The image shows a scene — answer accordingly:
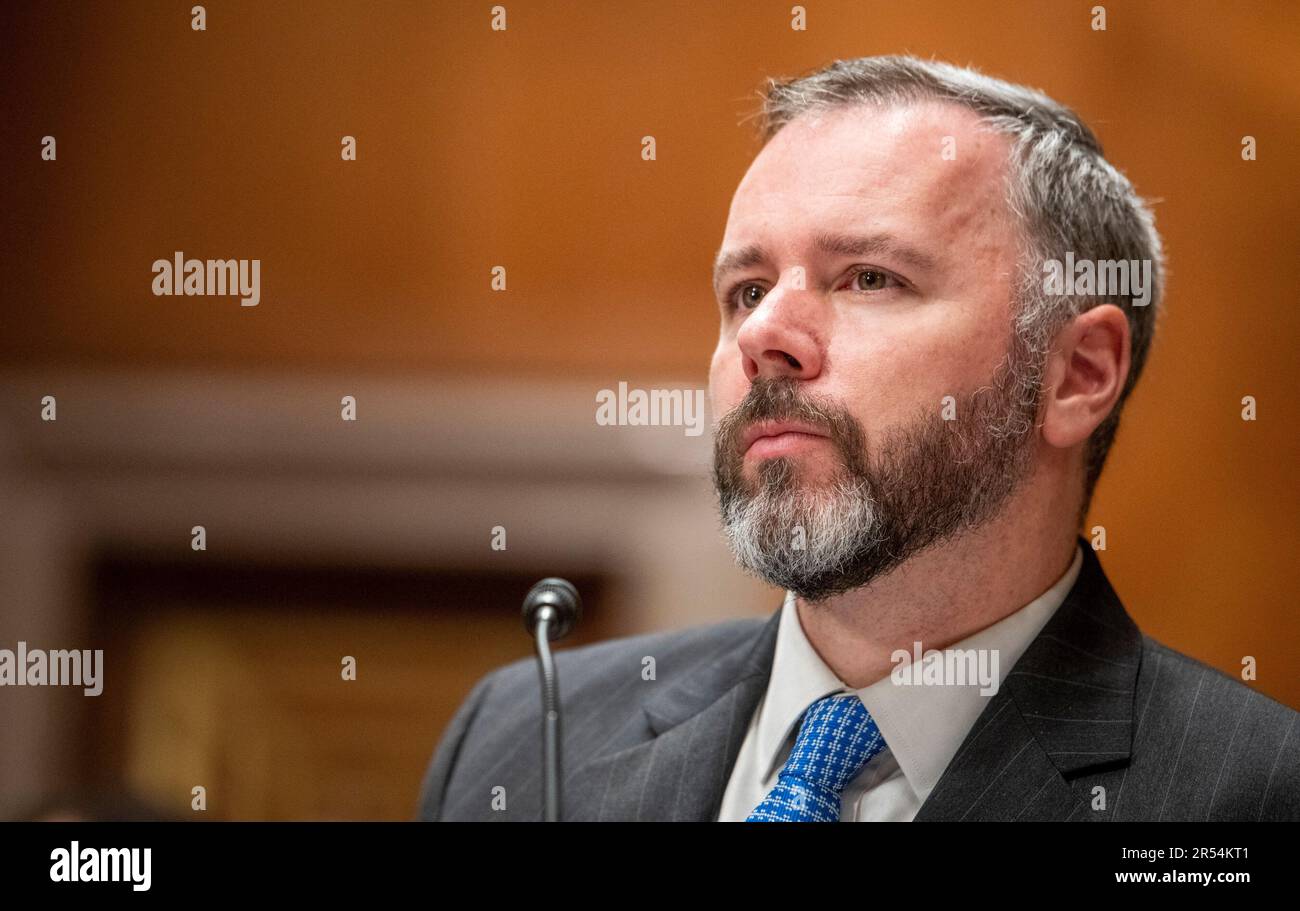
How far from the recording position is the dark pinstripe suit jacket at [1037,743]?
1.64 m

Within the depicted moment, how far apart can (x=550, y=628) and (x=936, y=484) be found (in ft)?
1.97

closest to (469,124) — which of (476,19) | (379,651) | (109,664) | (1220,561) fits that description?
(476,19)

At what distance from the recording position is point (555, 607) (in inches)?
70.7

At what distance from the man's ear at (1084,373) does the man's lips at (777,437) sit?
350 mm

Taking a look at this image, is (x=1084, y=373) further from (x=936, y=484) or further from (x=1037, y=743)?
(x=1037, y=743)

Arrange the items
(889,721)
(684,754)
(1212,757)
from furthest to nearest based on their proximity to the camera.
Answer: (684,754), (889,721), (1212,757)

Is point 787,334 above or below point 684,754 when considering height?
above

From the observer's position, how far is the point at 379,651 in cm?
195

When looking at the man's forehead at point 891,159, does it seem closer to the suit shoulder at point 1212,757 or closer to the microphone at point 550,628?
the microphone at point 550,628

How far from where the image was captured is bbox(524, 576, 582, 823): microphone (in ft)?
5.82

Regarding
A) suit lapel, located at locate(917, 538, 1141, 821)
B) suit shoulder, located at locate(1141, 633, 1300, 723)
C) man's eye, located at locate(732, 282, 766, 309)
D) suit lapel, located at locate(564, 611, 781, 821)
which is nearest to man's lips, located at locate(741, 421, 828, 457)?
man's eye, located at locate(732, 282, 766, 309)

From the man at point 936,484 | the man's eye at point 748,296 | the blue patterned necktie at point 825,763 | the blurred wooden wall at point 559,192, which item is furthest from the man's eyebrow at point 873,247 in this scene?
the blue patterned necktie at point 825,763

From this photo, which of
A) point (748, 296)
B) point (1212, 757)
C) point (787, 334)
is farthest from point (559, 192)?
point (1212, 757)
